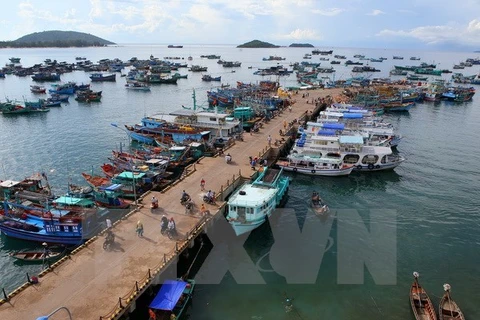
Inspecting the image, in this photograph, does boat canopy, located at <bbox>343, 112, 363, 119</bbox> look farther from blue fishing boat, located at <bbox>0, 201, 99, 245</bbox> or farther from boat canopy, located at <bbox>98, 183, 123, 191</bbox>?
blue fishing boat, located at <bbox>0, 201, 99, 245</bbox>

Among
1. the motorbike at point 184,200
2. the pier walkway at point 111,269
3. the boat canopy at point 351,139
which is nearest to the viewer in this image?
the pier walkway at point 111,269

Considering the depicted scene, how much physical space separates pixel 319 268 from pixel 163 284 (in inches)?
Result: 510

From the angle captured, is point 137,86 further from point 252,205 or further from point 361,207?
point 252,205

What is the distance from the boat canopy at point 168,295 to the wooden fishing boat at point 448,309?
17.4 metres

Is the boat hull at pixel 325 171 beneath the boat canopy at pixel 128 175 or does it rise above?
beneath

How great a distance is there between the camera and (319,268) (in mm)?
29891

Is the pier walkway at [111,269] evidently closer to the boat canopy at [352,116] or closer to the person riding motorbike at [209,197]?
the person riding motorbike at [209,197]

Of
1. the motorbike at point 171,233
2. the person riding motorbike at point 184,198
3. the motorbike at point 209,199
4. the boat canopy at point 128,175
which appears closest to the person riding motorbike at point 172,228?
the motorbike at point 171,233

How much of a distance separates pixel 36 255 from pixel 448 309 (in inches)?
1270

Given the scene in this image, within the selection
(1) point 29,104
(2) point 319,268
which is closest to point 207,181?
(2) point 319,268

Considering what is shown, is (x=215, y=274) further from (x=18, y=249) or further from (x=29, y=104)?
(x=29, y=104)

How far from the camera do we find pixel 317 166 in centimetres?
5019

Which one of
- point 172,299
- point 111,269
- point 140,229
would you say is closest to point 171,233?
point 140,229

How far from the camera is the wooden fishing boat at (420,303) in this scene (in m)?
24.0
